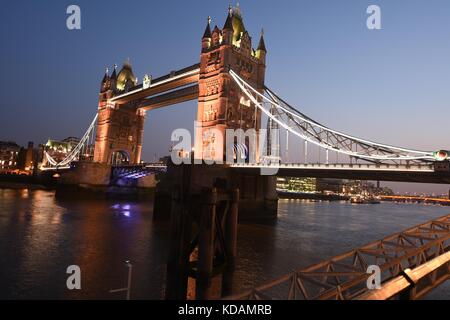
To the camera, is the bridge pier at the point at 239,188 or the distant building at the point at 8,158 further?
the distant building at the point at 8,158

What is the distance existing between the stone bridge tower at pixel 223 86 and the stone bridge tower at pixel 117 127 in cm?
3082

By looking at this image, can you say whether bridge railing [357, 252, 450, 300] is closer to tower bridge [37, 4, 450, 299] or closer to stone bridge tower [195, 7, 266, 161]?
tower bridge [37, 4, 450, 299]

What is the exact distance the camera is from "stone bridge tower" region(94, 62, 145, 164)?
6906 centimetres

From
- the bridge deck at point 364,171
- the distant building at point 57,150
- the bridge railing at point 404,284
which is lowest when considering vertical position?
the bridge railing at point 404,284

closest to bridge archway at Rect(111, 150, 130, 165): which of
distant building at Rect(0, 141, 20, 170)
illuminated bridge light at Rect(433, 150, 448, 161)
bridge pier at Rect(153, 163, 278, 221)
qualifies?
bridge pier at Rect(153, 163, 278, 221)

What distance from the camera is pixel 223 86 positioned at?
4141 centimetres

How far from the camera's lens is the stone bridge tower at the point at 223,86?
135 feet

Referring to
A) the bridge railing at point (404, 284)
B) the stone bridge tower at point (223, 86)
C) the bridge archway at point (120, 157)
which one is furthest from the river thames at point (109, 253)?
the bridge archway at point (120, 157)

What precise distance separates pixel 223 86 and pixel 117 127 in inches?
1445

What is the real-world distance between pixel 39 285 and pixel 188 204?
6.42 m

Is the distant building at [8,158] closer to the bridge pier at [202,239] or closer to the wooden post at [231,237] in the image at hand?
the bridge pier at [202,239]

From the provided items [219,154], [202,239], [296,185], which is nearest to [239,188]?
[219,154]

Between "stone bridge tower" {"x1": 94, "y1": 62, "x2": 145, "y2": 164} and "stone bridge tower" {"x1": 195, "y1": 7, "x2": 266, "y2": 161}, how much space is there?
101ft
